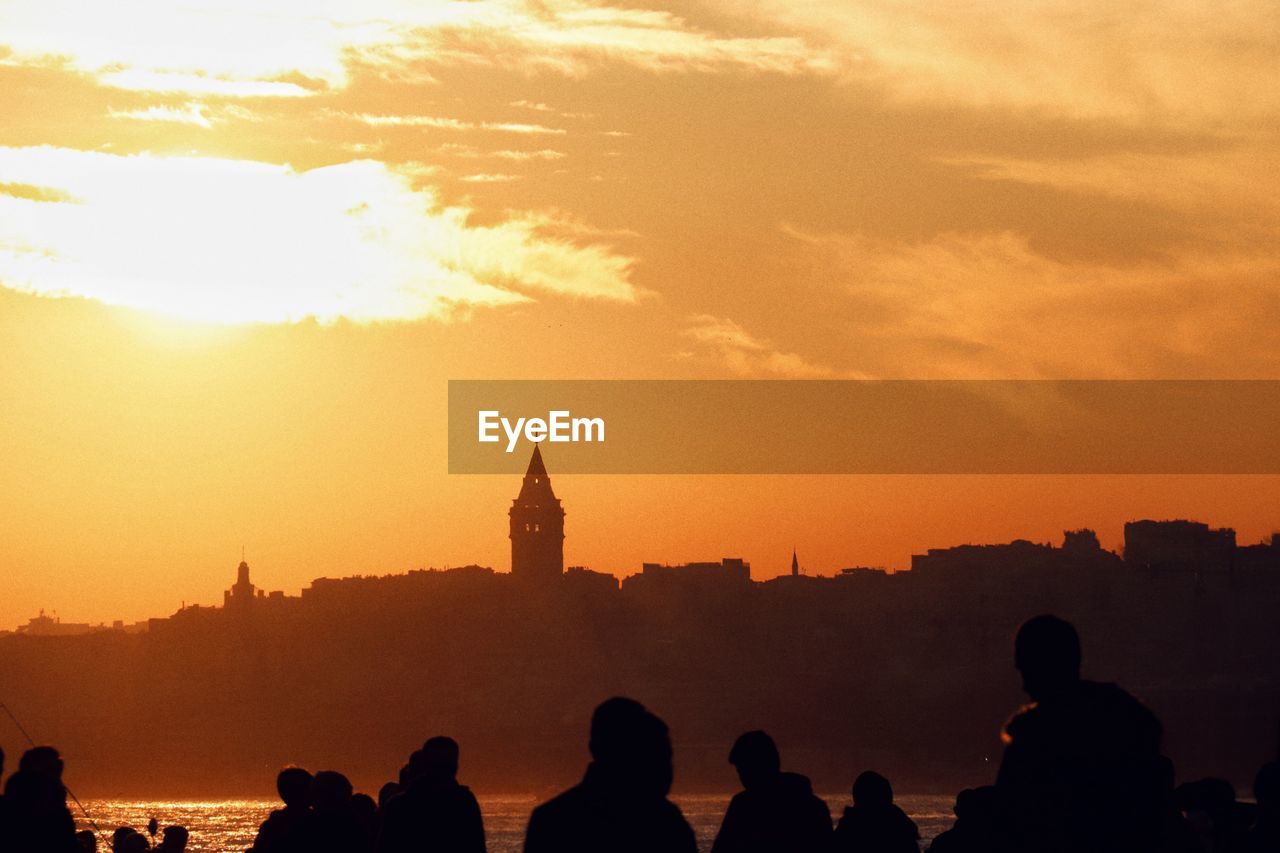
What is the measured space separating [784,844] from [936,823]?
324ft

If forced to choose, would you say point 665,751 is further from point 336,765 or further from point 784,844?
point 336,765

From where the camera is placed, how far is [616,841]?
720cm

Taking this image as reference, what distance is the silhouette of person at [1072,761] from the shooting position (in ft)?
22.8

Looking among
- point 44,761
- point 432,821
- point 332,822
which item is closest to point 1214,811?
point 432,821

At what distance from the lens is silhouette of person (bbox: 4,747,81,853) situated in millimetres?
9547

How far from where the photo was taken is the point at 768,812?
10.0 m

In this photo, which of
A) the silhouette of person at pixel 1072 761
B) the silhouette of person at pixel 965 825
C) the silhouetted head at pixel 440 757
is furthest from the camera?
the silhouette of person at pixel 965 825

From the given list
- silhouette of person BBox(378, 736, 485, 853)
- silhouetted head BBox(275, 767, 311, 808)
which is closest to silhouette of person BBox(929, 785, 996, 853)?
silhouette of person BBox(378, 736, 485, 853)

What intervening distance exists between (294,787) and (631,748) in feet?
17.0

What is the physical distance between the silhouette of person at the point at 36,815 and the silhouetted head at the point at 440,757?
1775 mm

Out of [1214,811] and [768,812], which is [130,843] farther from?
[1214,811]

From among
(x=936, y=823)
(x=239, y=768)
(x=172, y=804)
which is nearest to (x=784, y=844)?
(x=936, y=823)

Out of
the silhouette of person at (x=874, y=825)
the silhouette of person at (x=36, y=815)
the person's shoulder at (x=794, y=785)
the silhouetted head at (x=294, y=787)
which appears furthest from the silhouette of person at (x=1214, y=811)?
the silhouette of person at (x=36, y=815)

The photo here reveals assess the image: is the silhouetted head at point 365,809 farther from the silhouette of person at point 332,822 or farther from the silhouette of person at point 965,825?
the silhouette of person at point 965,825
